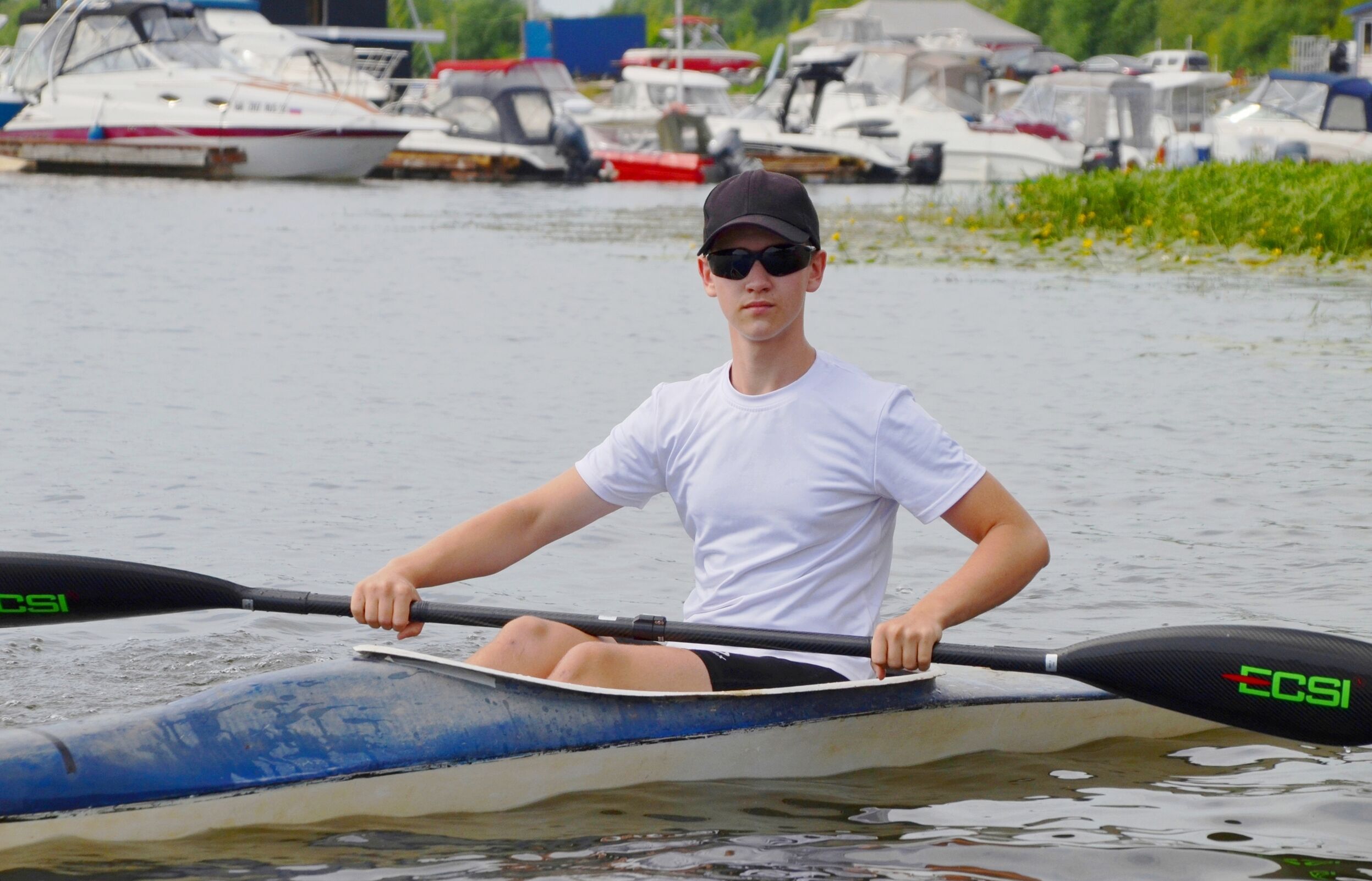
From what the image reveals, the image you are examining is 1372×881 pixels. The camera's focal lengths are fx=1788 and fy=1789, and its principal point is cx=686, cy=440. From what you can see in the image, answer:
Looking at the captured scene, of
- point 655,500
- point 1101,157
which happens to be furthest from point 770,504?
point 1101,157

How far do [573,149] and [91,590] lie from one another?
3433 centimetres

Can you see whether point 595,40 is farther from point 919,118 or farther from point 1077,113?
point 919,118

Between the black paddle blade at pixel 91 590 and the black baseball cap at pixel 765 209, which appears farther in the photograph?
the black paddle blade at pixel 91 590

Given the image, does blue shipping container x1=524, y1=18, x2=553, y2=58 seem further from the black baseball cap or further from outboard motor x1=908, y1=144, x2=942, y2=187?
the black baseball cap

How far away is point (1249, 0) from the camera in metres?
73.6

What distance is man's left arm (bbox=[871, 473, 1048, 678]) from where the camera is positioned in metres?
3.71

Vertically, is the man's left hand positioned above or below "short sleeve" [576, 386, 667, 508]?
below

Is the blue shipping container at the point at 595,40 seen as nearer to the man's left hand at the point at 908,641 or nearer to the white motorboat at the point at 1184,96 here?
the white motorboat at the point at 1184,96

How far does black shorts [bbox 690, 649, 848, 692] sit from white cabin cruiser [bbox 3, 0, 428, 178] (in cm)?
3078

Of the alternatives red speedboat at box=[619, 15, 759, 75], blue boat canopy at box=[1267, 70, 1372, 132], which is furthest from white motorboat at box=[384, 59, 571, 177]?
blue boat canopy at box=[1267, 70, 1372, 132]

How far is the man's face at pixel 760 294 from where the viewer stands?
3770 millimetres

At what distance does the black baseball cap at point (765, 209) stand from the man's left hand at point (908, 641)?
32.4 inches

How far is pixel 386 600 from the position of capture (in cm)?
388

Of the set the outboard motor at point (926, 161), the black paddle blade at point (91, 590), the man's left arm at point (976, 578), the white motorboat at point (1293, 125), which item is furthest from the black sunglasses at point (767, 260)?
the outboard motor at point (926, 161)
